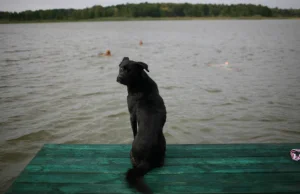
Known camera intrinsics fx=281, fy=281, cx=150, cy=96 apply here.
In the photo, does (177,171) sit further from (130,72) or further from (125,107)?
(125,107)

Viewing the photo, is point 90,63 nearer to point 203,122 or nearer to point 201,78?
point 201,78

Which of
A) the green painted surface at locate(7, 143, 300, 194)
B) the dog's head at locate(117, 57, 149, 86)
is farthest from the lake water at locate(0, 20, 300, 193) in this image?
the dog's head at locate(117, 57, 149, 86)

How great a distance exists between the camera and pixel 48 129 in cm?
941

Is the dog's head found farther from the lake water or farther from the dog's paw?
the lake water

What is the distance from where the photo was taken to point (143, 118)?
3955 mm

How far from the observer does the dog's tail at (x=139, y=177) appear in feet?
11.8

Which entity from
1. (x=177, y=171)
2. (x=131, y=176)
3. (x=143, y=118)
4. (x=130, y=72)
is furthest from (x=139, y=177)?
(x=130, y=72)

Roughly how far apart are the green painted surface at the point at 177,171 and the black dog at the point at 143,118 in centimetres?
18

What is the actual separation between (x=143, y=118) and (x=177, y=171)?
927 mm

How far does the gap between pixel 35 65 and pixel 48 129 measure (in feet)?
46.6

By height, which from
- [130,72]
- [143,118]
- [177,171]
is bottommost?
[177,171]

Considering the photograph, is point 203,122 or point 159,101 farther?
point 203,122

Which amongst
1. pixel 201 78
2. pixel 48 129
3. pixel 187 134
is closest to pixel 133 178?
pixel 187 134

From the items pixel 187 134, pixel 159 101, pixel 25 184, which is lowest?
pixel 187 134
